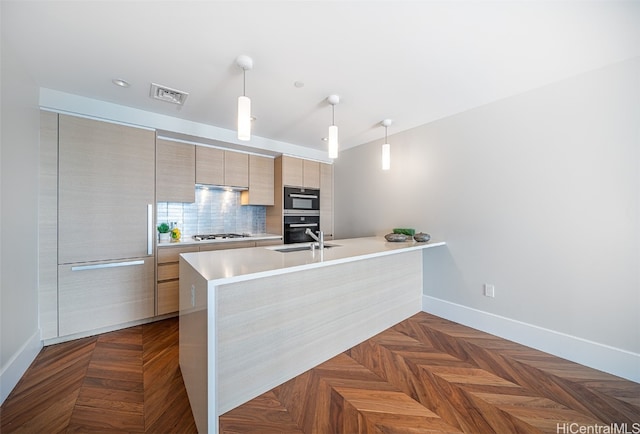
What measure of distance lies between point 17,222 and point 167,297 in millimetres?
1415

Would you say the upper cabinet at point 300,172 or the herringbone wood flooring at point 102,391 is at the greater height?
the upper cabinet at point 300,172

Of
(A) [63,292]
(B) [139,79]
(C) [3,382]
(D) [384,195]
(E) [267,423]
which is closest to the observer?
(E) [267,423]

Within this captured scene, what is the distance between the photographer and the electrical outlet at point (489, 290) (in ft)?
8.30

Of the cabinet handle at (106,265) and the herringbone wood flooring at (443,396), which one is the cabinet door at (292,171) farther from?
the herringbone wood flooring at (443,396)

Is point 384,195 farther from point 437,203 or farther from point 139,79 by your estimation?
point 139,79

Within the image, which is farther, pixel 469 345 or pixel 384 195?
pixel 384 195

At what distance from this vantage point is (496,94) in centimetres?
240

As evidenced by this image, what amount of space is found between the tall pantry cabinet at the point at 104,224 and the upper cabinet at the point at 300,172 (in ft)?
5.63

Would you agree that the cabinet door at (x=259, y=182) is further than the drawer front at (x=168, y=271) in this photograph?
Yes

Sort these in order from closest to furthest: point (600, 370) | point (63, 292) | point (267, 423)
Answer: point (267, 423) < point (600, 370) < point (63, 292)

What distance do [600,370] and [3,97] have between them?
4.73m

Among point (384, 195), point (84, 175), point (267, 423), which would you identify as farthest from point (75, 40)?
point (384, 195)

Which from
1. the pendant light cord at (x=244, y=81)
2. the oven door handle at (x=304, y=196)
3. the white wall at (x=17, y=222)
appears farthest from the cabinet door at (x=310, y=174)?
the white wall at (x=17, y=222)

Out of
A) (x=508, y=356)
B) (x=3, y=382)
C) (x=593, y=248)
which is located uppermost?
(x=593, y=248)
